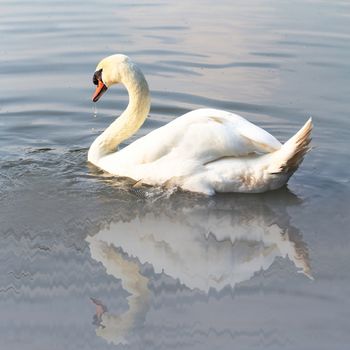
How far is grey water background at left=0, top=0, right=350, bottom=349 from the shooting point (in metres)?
4.54

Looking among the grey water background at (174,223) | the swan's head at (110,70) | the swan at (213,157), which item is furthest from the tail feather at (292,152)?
the swan's head at (110,70)

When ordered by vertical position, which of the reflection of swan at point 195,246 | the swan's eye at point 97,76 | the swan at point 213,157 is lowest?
the reflection of swan at point 195,246

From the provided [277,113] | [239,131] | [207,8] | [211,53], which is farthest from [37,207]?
[207,8]

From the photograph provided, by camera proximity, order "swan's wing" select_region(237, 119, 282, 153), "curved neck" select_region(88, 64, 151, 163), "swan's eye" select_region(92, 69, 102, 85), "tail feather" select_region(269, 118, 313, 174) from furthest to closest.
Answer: "swan's eye" select_region(92, 69, 102, 85)
"curved neck" select_region(88, 64, 151, 163)
"swan's wing" select_region(237, 119, 282, 153)
"tail feather" select_region(269, 118, 313, 174)

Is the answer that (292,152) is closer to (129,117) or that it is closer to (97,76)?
(129,117)

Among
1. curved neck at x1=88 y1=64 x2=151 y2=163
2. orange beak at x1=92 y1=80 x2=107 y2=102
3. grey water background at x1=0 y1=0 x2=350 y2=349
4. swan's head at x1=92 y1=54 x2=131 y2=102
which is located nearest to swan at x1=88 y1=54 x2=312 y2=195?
grey water background at x1=0 y1=0 x2=350 y2=349

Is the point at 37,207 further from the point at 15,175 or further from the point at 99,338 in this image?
the point at 99,338

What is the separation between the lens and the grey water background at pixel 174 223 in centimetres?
454

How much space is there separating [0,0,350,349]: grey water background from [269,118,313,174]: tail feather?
371 mm

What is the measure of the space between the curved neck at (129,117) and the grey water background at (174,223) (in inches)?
11.1

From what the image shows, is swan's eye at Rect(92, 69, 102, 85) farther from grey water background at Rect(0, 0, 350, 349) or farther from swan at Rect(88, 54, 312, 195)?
swan at Rect(88, 54, 312, 195)

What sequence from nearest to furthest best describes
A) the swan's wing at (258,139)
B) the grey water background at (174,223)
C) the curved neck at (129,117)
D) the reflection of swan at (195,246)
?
1. the grey water background at (174,223)
2. the reflection of swan at (195,246)
3. the swan's wing at (258,139)
4. the curved neck at (129,117)

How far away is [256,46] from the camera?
12.9 meters

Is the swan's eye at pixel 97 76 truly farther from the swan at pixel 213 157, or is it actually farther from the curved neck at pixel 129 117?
the swan at pixel 213 157
